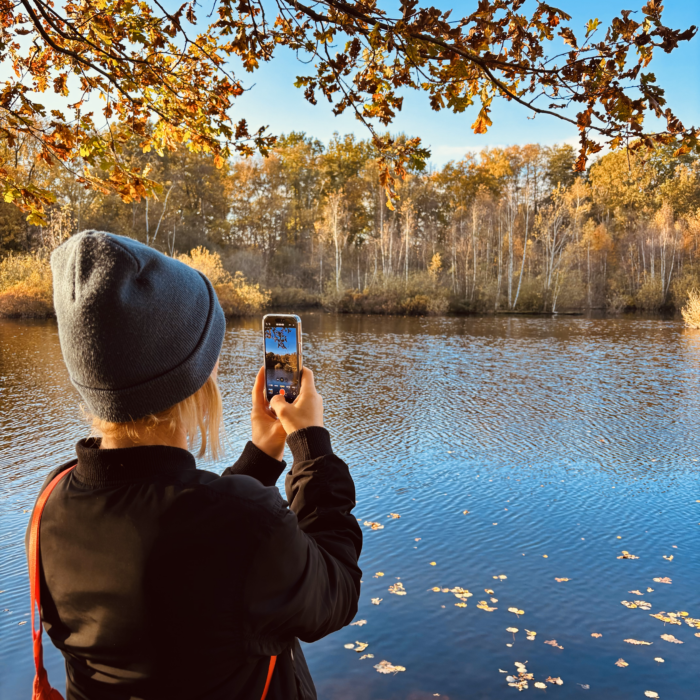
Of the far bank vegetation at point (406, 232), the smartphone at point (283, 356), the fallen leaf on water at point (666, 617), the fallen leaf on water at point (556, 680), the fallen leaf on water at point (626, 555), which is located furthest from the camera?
the far bank vegetation at point (406, 232)

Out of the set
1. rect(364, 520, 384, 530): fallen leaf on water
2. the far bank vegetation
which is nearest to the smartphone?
rect(364, 520, 384, 530): fallen leaf on water

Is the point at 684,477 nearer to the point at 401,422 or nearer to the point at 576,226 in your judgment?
the point at 401,422

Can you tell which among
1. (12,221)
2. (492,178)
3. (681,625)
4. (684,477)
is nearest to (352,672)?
(681,625)

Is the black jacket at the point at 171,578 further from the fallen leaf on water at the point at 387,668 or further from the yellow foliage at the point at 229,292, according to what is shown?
the yellow foliage at the point at 229,292

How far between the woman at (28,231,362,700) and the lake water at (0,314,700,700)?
8.83 ft

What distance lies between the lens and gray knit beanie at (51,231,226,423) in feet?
3.61

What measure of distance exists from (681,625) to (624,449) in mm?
4626

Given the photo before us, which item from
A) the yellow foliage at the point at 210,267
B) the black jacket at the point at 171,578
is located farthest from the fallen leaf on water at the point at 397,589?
the yellow foliage at the point at 210,267

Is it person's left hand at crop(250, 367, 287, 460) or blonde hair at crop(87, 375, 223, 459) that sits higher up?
blonde hair at crop(87, 375, 223, 459)

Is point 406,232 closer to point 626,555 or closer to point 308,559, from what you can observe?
point 626,555

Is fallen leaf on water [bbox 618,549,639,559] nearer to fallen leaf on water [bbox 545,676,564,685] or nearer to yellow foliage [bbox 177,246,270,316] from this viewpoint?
fallen leaf on water [bbox 545,676,564,685]

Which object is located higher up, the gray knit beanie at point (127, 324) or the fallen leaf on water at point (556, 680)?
the gray knit beanie at point (127, 324)

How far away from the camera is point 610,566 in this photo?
486 centimetres

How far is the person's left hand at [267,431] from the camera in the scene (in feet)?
5.28
